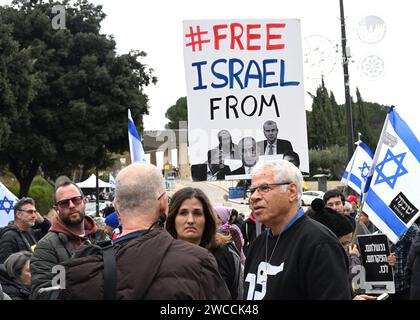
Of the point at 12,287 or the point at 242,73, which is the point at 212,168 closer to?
the point at 242,73

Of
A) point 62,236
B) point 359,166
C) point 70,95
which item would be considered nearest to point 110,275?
point 62,236

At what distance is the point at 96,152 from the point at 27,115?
16.0 feet

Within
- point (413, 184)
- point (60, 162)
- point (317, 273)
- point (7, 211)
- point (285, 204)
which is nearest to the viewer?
point (317, 273)

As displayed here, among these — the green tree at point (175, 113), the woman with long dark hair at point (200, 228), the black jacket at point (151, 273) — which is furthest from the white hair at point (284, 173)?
the green tree at point (175, 113)

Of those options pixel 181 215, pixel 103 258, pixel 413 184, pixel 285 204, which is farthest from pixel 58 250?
pixel 413 184

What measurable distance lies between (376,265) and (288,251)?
1.75 metres

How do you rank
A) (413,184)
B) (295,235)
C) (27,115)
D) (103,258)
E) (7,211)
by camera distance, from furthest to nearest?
1. (27,115)
2. (7,211)
3. (413,184)
4. (295,235)
5. (103,258)

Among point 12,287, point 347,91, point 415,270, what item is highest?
point 347,91

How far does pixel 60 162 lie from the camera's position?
117 feet

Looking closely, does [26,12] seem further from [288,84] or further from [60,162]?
[288,84]

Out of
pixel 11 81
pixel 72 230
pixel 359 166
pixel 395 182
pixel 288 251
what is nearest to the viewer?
pixel 288 251

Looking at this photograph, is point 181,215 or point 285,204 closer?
point 285,204

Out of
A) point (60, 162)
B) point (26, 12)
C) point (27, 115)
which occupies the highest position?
point (26, 12)

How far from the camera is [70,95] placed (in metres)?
35.7
